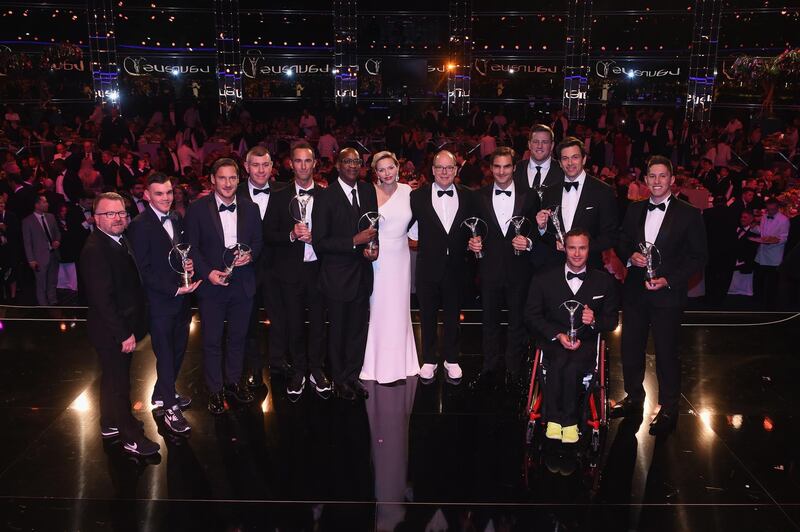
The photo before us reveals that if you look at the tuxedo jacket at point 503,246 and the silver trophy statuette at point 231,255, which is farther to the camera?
the tuxedo jacket at point 503,246

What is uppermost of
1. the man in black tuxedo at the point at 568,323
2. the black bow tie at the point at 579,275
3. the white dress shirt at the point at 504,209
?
the white dress shirt at the point at 504,209

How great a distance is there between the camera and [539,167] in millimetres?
5750

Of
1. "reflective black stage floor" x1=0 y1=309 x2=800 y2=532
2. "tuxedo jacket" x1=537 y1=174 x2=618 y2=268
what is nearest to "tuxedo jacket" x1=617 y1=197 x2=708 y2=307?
"tuxedo jacket" x1=537 y1=174 x2=618 y2=268

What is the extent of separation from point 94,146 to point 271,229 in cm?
705

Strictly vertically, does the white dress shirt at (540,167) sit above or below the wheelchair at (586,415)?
above

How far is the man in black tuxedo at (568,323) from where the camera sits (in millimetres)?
4582

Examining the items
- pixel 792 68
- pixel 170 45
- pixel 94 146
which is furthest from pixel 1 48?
pixel 792 68

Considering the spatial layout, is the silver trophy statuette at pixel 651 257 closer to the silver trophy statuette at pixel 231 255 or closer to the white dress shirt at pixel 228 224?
the silver trophy statuette at pixel 231 255

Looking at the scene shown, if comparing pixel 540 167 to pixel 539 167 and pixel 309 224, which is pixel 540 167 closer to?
pixel 539 167

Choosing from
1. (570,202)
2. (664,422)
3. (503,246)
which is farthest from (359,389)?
(664,422)

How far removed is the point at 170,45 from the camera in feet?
59.0

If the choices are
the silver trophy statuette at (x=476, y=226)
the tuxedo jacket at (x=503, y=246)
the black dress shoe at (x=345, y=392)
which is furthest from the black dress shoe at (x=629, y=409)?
the black dress shoe at (x=345, y=392)

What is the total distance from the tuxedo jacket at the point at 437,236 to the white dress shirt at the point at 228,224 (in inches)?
51.5

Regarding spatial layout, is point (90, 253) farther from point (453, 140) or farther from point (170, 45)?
point (170, 45)
